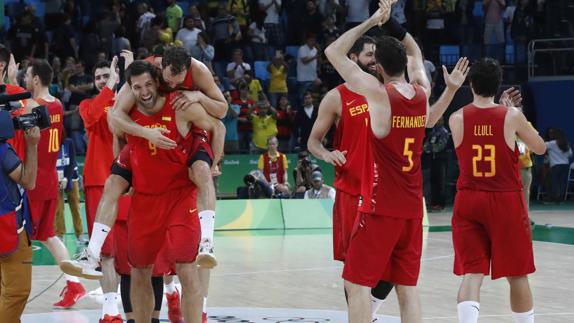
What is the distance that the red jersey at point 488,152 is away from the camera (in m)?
8.14

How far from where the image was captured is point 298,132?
23.5 m

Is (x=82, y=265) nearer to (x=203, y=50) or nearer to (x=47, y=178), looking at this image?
(x=47, y=178)

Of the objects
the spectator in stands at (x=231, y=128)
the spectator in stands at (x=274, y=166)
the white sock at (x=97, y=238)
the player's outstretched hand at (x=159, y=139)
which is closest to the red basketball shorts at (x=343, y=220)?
the player's outstretched hand at (x=159, y=139)

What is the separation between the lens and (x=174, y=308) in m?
9.67

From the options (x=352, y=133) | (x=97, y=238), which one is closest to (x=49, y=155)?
(x=97, y=238)

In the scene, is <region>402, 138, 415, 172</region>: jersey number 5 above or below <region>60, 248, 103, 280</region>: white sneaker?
above

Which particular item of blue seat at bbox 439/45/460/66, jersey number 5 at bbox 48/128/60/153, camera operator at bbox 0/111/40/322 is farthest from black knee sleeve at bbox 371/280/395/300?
blue seat at bbox 439/45/460/66

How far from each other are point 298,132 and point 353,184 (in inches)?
593

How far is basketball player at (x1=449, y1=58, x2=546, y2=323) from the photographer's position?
26.6 feet

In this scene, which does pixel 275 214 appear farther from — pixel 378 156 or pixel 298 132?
pixel 378 156

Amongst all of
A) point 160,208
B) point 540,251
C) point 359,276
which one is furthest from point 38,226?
point 540,251

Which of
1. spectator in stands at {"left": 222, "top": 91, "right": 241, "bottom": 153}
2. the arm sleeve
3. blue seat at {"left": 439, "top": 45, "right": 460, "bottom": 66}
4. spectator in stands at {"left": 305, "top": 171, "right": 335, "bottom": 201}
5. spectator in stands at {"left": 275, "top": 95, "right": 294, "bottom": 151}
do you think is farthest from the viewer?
blue seat at {"left": 439, "top": 45, "right": 460, "bottom": 66}

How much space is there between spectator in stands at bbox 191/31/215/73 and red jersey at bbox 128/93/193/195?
14.7m

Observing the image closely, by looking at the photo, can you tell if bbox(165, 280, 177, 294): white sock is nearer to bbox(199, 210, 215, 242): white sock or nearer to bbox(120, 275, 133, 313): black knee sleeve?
bbox(120, 275, 133, 313): black knee sleeve
